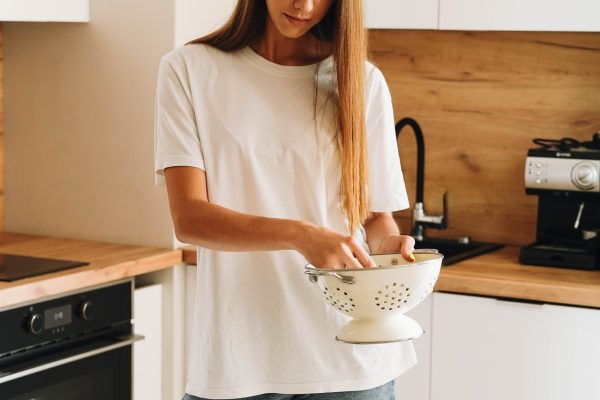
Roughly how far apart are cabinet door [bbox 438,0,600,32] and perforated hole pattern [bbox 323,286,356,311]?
129 cm

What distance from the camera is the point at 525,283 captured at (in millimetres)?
2348

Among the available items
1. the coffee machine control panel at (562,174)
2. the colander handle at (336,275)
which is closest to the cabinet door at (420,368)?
the coffee machine control panel at (562,174)

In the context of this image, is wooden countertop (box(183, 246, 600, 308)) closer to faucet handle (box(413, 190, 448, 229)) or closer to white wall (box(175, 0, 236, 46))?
faucet handle (box(413, 190, 448, 229))

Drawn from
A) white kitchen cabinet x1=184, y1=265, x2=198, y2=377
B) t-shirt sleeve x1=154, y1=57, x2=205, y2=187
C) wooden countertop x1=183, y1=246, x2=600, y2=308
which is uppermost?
t-shirt sleeve x1=154, y1=57, x2=205, y2=187

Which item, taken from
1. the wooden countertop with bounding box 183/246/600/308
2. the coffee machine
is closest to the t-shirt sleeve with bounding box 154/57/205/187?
the wooden countertop with bounding box 183/246/600/308

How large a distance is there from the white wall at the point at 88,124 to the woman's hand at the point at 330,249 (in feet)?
4.25

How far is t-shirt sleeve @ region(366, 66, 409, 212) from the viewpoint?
1729 millimetres

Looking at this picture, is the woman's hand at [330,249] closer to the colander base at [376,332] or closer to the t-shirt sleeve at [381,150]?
the colander base at [376,332]

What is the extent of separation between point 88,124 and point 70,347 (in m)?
0.67

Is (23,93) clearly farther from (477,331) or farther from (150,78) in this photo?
(477,331)

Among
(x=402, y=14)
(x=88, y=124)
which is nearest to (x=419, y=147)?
(x=402, y=14)

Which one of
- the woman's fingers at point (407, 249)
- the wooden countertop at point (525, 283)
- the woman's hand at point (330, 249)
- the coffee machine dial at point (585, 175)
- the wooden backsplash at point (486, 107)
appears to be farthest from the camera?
the wooden backsplash at point (486, 107)

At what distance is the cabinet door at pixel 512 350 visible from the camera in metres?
2.32

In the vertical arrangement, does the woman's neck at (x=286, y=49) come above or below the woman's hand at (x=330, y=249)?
above
